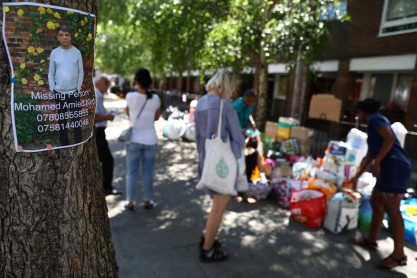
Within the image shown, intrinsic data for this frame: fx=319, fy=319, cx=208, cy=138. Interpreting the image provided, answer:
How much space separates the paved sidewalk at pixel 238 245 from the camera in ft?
10.2

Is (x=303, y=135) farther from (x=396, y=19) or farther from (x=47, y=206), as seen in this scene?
(x=47, y=206)

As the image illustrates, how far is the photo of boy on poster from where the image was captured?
1288mm

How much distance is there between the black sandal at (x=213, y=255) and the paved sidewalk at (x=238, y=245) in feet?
0.17

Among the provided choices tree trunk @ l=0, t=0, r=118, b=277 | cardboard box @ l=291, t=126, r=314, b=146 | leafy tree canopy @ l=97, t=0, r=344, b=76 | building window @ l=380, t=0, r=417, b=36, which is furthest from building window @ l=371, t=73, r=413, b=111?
tree trunk @ l=0, t=0, r=118, b=277

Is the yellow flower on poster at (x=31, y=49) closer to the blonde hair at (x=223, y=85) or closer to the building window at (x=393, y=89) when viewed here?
the blonde hair at (x=223, y=85)

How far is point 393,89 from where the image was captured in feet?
34.7

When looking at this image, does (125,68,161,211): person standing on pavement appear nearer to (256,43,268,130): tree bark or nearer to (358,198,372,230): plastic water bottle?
(358,198,372,230): plastic water bottle

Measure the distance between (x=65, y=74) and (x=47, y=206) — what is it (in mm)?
596

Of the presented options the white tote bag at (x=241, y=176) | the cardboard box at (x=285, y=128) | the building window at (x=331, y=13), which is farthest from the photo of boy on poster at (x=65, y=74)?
the building window at (x=331, y=13)

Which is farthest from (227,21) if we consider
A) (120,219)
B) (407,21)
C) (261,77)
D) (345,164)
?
(120,219)

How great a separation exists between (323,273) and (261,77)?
5514 millimetres

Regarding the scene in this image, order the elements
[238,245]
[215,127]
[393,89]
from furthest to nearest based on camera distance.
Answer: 1. [393,89]
2. [238,245]
3. [215,127]

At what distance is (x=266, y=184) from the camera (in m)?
5.03

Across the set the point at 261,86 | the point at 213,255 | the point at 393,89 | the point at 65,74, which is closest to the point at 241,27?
the point at 261,86
